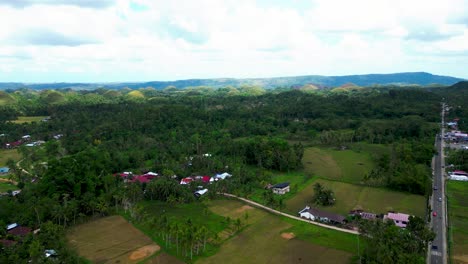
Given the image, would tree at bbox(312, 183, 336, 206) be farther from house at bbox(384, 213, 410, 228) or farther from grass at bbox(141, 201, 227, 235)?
grass at bbox(141, 201, 227, 235)

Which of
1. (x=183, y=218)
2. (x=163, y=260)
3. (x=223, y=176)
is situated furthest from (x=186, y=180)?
(x=163, y=260)

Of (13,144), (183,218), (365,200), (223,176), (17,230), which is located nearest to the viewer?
(17,230)

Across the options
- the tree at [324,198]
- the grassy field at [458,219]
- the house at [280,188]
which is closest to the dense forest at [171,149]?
the house at [280,188]

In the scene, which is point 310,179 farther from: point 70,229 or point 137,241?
point 70,229

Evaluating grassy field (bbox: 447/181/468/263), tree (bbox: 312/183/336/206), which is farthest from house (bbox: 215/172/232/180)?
grassy field (bbox: 447/181/468/263)

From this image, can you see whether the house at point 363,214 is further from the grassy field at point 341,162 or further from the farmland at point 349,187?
the grassy field at point 341,162

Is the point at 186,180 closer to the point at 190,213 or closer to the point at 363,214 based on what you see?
the point at 190,213
